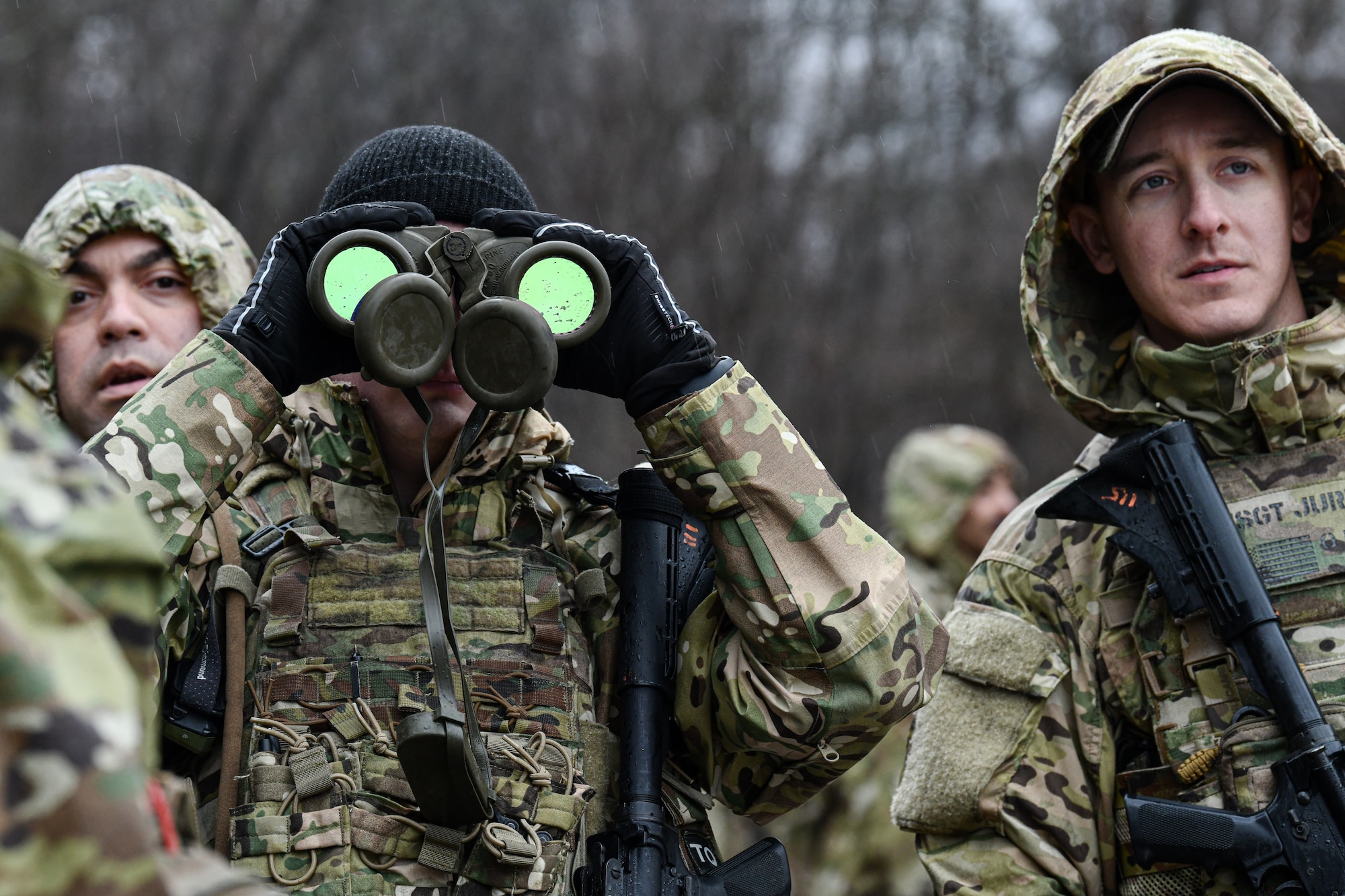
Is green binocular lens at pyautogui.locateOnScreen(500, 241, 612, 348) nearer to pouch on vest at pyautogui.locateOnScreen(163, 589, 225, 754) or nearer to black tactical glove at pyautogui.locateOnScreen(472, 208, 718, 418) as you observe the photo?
black tactical glove at pyautogui.locateOnScreen(472, 208, 718, 418)

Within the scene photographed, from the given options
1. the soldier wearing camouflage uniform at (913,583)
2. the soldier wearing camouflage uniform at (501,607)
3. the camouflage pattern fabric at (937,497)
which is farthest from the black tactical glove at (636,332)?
the camouflage pattern fabric at (937,497)

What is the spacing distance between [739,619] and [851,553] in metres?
0.24

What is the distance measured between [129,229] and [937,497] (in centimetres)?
464

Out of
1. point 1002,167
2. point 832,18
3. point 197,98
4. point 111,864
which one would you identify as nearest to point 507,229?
point 111,864

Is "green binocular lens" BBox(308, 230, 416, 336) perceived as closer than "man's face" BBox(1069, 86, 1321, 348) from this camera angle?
Yes

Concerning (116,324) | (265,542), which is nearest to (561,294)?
(265,542)

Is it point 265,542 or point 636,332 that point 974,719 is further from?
point 265,542

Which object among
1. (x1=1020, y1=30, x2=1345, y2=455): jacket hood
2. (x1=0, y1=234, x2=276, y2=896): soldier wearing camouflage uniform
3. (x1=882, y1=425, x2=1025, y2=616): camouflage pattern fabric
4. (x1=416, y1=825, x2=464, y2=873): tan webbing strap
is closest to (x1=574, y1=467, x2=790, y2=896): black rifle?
(x1=416, y1=825, x2=464, y2=873): tan webbing strap

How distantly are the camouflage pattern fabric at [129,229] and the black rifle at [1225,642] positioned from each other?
2.32 meters

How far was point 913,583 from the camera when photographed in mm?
5328

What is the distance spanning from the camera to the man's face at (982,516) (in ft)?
Answer: 23.9

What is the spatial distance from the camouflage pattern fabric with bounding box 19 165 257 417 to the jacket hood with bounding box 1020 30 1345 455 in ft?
7.11

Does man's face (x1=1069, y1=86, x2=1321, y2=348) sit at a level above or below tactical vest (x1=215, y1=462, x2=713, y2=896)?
above

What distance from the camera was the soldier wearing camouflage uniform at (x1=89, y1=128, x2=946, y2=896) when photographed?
2.52m
